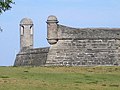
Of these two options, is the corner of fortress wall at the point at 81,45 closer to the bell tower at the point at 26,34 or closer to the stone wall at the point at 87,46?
the stone wall at the point at 87,46

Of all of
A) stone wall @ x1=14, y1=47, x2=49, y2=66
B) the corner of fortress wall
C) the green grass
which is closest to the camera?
the green grass

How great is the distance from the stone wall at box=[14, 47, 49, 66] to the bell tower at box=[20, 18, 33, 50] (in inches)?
24.6

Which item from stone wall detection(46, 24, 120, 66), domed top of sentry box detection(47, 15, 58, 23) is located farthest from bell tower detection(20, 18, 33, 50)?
stone wall detection(46, 24, 120, 66)

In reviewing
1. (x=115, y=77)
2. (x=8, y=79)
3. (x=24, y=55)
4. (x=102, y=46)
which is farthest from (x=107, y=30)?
(x=8, y=79)

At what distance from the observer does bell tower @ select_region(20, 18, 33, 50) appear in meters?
41.7

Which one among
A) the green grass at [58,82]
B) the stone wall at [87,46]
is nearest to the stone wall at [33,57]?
the stone wall at [87,46]

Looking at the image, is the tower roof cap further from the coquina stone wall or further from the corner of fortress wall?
the coquina stone wall

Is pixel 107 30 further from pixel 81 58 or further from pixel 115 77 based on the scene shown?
pixel 115 77

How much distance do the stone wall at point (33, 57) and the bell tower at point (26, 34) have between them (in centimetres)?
63

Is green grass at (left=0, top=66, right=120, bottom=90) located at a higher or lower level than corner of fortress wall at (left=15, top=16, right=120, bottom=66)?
lower

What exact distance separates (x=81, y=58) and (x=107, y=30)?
2872mm

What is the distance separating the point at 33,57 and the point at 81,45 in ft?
15.5

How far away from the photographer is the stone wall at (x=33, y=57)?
38800 mm

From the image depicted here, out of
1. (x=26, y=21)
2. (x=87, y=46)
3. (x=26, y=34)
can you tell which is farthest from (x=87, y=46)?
(x=26, y=21)
